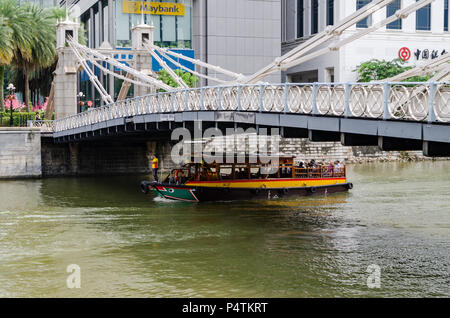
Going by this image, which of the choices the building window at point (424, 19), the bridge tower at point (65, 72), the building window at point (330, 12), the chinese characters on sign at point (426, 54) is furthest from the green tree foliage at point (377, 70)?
the bridge tower at point (65, 72)

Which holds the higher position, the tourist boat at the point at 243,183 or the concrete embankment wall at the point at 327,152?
the concrete embankment wall at the point at 327,152

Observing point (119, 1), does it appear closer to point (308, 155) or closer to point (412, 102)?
point (308, 155)

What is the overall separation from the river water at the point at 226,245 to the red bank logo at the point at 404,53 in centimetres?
3192

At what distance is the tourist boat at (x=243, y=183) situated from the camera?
34.1m

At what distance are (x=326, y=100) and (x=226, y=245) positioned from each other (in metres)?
5.49

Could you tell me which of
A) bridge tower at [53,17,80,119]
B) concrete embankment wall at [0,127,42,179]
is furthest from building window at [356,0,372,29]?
concrete embankment wall at [0,127,42,179]

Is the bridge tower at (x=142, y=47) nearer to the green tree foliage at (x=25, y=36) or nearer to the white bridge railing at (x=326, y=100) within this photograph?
the green tree foliage at (x=25, y=36)

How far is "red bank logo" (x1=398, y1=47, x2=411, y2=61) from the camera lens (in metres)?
66.8

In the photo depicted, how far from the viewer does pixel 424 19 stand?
6769cm

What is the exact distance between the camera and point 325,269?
1961 centimetres

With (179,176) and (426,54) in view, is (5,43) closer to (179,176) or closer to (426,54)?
(179,176)

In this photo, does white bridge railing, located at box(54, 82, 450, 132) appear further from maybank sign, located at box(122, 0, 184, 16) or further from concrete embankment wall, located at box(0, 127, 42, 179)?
maybank sign, located at box(122, 0, 184, 16)

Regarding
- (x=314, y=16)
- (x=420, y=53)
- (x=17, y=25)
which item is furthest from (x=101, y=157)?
(x=420, y=53)
